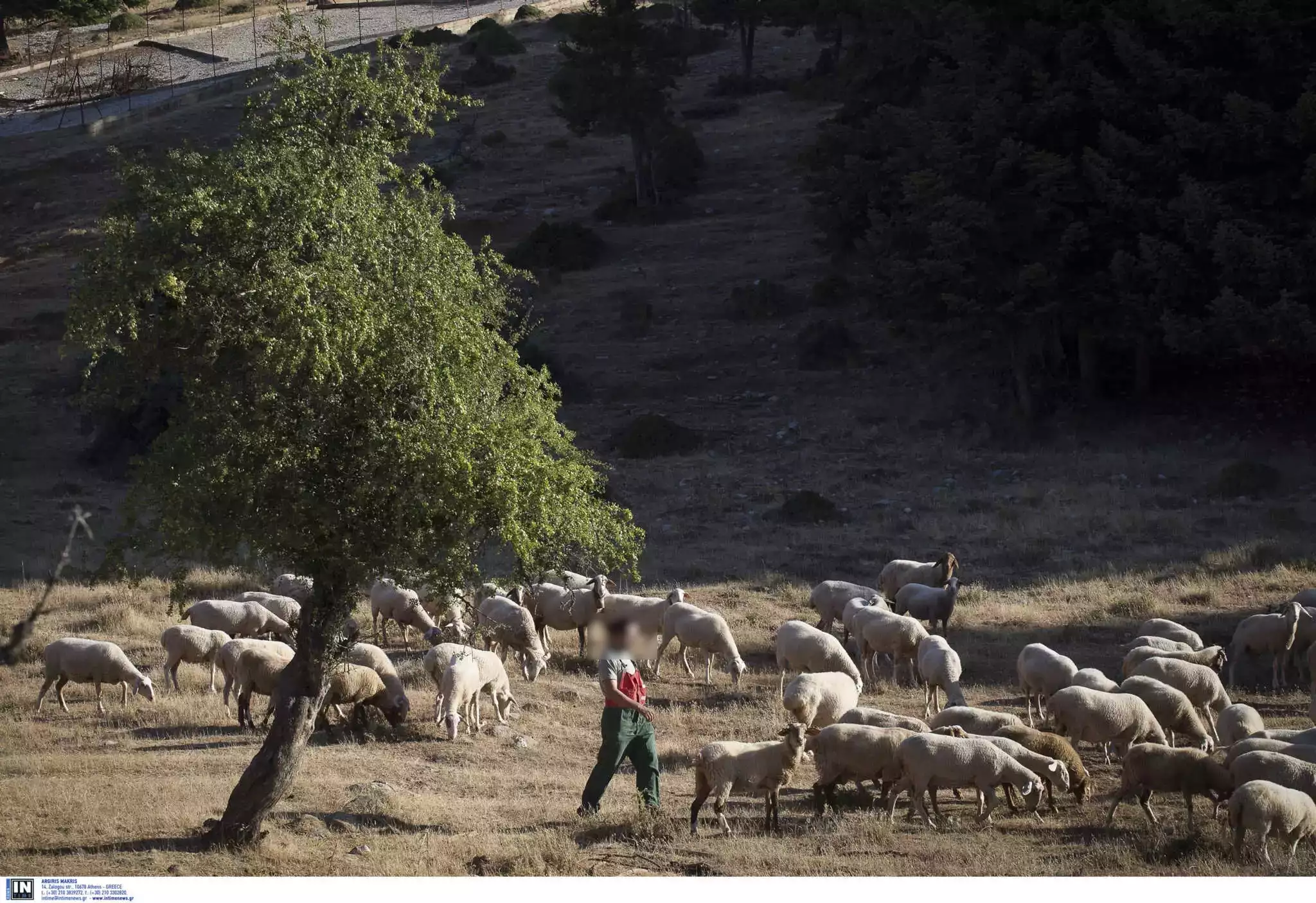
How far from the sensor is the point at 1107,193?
101ft

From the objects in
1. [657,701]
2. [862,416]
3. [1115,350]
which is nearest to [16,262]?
[862,416]

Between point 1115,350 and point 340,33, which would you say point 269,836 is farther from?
point 340,33

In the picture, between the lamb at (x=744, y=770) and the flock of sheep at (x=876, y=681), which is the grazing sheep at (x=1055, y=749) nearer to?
the flock of sheep at (x=876, y=681)

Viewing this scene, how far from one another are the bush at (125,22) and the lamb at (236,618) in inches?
2425

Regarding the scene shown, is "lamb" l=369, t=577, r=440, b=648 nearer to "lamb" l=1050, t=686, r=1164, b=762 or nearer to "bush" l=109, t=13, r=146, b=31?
"lamb" l=1050, t=686, r=1164, b=762

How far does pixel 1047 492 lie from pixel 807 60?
39719 mm

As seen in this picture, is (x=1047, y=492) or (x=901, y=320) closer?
(x=1047, y=492)

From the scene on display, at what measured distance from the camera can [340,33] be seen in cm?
6975

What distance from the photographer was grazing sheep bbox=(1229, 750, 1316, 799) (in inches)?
438

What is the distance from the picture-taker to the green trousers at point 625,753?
1104 cm

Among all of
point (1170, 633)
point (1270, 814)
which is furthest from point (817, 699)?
point (1170, 633)

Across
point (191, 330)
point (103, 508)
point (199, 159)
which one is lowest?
point (103, 508)

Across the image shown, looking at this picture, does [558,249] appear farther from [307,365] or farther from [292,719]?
[307,365]

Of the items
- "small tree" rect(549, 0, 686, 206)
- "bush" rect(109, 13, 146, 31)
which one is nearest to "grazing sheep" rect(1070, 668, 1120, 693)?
"small tree" rect(549, 0, 686, 206)
